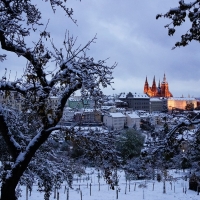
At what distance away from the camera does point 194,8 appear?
5.08 m

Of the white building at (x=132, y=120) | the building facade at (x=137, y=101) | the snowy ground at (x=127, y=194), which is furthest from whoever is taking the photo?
the building facade at (x=137, y=101)

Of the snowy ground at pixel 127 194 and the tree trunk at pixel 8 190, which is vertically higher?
the tree trunk at pixel 8 190

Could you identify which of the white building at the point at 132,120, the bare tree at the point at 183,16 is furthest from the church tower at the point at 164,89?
the bare tree at the point at 183,16

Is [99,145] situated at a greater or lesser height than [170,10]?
lesser

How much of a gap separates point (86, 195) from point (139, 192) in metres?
5.45

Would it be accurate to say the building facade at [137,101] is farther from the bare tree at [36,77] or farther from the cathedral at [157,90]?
the bare tree at [36,77]

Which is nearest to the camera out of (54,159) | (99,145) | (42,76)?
(42,76)


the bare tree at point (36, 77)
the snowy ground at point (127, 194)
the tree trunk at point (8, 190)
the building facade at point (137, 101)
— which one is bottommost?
the snowy ground at point (127, 194)

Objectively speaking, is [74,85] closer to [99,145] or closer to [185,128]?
[99,145]

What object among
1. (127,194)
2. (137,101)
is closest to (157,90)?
(137,101)

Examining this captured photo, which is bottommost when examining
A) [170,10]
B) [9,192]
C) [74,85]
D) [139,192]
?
[139,192]

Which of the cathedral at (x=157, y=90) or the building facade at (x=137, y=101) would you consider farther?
the cathedral at (x=157, y=90)

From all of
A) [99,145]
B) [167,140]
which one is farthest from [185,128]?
[99,145]

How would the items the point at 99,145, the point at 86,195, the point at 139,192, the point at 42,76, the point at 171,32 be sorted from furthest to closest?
the point at 139,192 → the point at 86,195 → the point at 99,145 → the point at 171,32 → the point at 42,76
